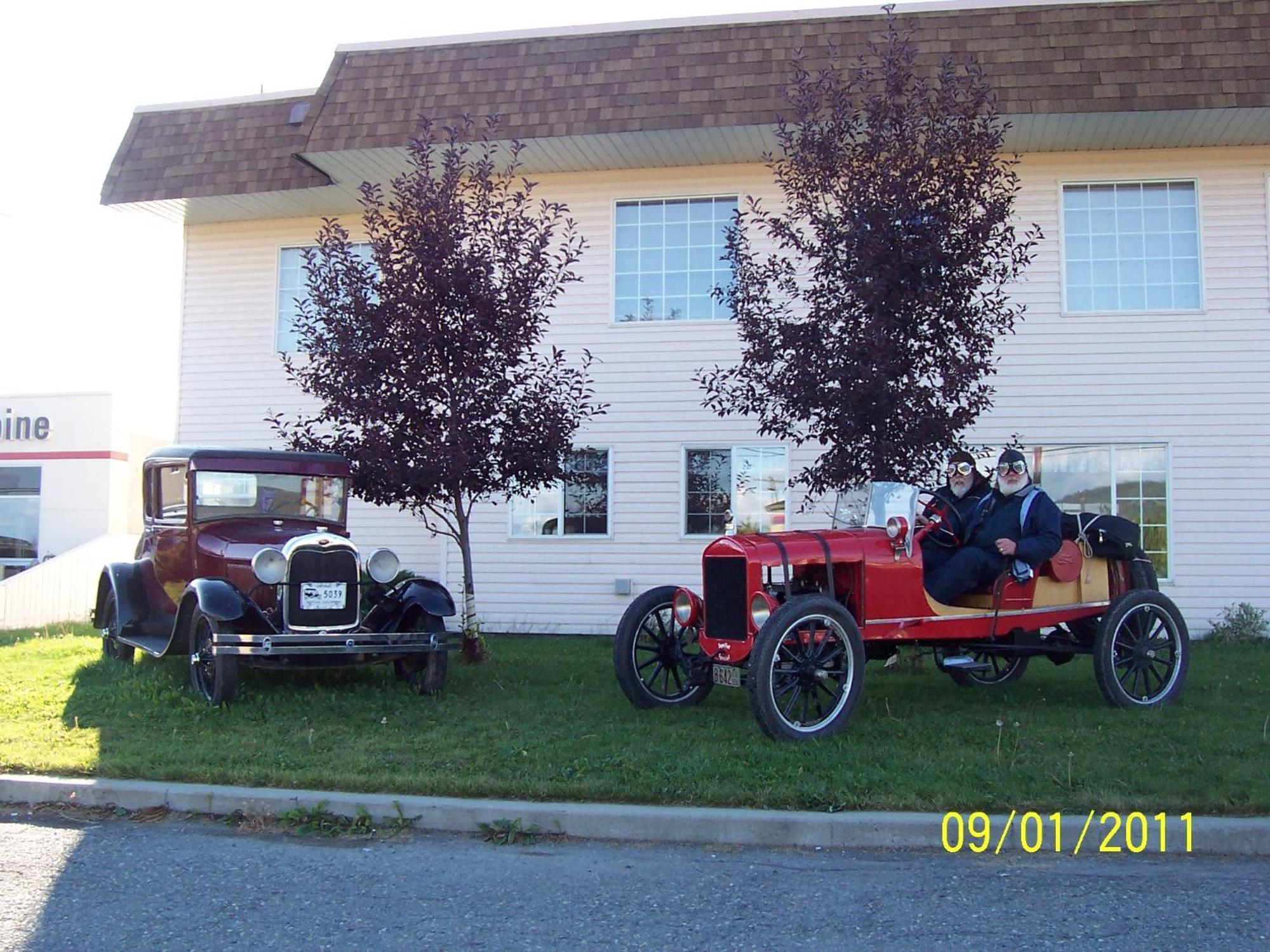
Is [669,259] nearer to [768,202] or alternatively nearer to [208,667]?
[768,202]

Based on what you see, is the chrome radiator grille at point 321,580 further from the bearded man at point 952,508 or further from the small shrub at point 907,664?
the small shrub at point 907,664

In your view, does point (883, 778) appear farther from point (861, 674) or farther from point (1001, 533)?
point (1001, 533)

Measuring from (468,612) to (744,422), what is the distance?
483cm

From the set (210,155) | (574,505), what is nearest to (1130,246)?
(574,505)

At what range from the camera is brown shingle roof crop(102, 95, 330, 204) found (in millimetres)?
14156

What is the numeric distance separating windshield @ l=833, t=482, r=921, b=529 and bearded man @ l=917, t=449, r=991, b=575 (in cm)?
33

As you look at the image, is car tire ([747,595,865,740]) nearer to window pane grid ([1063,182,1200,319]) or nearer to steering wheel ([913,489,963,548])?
steering wheel ([913,489,963,548])

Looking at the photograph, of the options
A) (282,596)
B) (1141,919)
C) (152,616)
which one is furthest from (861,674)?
(152,616)

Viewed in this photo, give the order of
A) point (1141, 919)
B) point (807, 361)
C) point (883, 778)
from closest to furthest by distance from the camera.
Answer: point (1141, 919) → point (883, 778) → point (807, 361)

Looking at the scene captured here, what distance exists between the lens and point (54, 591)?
16.1 meters

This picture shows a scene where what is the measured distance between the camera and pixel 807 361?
30.0 ft

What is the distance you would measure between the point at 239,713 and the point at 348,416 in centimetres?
309

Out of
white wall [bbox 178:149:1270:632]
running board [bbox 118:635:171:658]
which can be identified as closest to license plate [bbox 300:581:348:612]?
running board [bbox 118:635:171:658]

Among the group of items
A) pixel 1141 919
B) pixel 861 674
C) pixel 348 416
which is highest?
pixel 348 416
